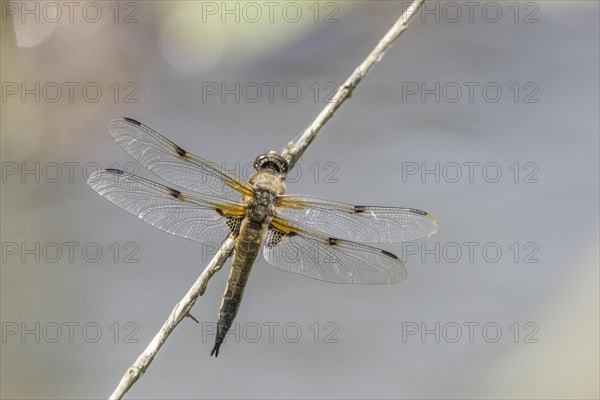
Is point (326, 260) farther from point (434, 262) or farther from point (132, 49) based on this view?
point (132, 49)

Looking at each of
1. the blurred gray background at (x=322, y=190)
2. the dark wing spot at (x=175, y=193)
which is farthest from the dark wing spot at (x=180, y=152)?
the blurred gray background at (x=322, y=190)

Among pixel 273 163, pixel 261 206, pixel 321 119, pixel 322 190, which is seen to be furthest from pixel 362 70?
pixel 322 190

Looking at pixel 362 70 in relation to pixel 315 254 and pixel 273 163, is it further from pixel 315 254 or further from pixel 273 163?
pixel 315 254

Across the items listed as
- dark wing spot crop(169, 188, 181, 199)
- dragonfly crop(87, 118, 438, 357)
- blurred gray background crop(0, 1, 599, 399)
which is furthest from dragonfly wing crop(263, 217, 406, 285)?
blurred gray background crop(0, 1, 599, 399)

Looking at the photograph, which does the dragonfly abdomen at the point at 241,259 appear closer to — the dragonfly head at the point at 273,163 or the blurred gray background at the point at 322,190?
the dragonfly head at the point at 273,163

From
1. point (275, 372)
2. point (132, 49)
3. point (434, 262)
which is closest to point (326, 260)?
point (275, 372)

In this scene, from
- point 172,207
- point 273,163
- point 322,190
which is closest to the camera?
point 172,207
